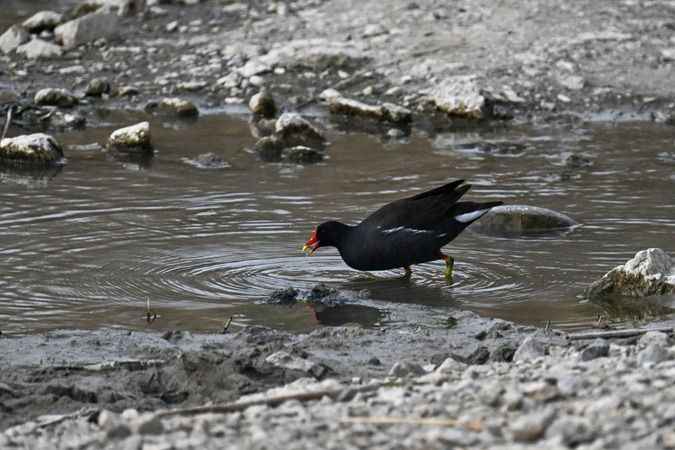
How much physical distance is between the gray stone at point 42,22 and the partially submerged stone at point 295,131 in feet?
17.7

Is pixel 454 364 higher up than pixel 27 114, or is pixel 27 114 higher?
pixel 27 114

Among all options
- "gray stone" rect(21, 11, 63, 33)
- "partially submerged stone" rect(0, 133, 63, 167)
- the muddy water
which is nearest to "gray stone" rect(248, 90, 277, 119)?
the muddy water

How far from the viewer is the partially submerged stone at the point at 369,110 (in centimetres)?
1469

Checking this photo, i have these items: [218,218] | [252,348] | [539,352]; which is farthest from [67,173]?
[539,352]

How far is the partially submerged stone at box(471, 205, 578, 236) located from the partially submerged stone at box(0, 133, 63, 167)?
4.76 m

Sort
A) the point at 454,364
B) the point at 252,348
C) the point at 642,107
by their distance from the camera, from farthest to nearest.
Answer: the point at 642,107
the point at 252,348
the point at 454,364

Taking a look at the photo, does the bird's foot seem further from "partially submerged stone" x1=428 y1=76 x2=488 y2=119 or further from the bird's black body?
"partially submerged stone" x1=428 y1=76 x2=488 y2=119

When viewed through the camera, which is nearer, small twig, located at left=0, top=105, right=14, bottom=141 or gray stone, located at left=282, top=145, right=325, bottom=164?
gray stone, located at left=282, top=145, right=325, bottom=164

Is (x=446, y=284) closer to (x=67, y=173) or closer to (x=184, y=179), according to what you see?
(x=184, y=179)

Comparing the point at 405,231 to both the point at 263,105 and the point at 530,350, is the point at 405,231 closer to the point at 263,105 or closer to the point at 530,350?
the point at 530,350

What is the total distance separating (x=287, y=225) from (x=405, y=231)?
5.25ft

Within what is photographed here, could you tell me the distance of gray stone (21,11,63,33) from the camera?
58.7 ft

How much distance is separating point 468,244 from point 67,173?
14.3 ft

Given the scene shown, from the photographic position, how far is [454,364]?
21.5 feet
